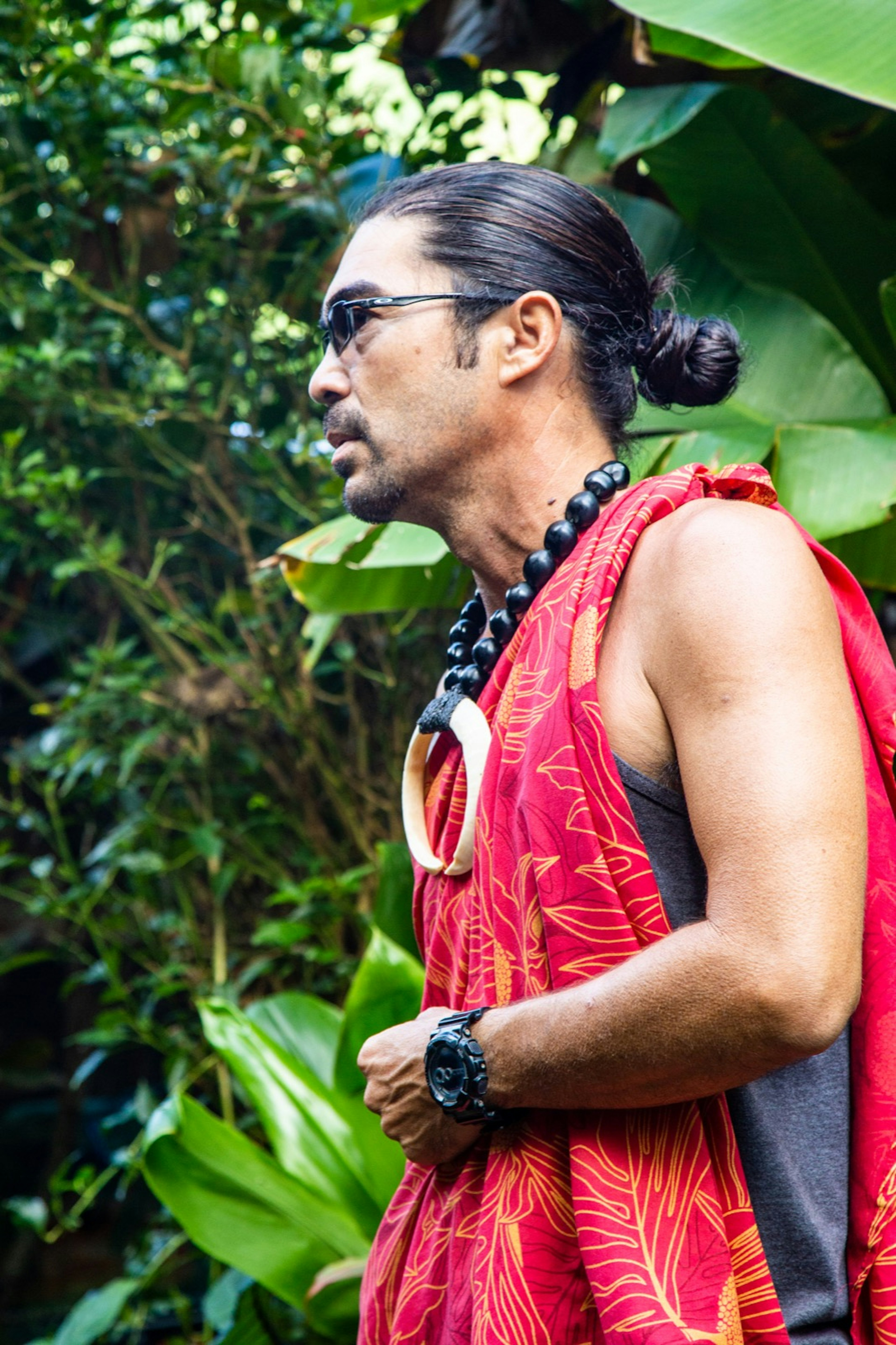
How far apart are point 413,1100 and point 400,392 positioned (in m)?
0.75

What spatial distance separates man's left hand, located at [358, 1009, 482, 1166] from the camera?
109 centimetres

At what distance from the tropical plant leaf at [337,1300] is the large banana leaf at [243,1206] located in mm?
45

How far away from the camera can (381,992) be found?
7.06 ft

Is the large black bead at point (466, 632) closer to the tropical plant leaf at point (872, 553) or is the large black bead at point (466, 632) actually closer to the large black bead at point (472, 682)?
the large black bead at point (472, 682)

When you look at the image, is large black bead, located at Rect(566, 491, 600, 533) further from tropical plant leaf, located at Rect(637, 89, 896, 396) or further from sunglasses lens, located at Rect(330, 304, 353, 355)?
tropical plant leaf, located at Rect(637, 89, 896, 396)

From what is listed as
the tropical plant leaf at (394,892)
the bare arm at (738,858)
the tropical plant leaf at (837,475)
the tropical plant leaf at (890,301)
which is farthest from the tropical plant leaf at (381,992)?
the tropical plant leaf at (890,301)

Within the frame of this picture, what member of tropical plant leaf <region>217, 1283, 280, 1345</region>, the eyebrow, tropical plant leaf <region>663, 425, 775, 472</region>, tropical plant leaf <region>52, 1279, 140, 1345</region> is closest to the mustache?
the eyebrow

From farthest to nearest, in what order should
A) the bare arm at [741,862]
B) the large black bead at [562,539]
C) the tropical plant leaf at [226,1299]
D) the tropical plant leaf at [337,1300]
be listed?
the tropical plant leaf at [226,1299]
the tropical plant leaf at [337,1300]
the large black bead at [562,539]
the bare arm at [741,862]

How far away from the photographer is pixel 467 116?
113 inches

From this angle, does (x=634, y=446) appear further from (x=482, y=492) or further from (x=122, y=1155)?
(x=122, y=1155)

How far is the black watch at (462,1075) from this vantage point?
3.32 feet

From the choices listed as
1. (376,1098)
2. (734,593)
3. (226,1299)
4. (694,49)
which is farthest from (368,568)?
(226,1299)

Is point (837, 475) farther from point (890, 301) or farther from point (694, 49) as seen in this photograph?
point (694, 49)

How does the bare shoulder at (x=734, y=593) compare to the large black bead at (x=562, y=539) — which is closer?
the bare shoulder at (x=734, y=593)
